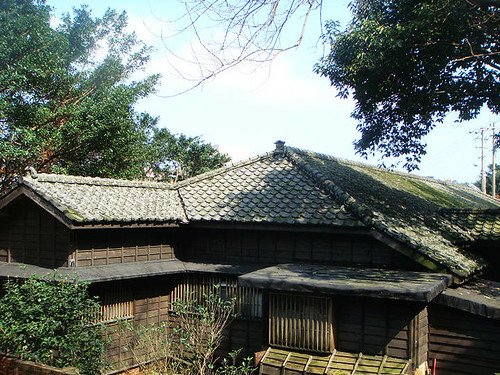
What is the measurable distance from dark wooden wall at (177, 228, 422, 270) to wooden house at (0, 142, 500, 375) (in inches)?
1.3

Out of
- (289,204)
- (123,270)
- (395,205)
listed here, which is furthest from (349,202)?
(123,270)

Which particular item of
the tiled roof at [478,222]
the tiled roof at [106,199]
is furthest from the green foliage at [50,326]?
the tiled roof at [478,222]

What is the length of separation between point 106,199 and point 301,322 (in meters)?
6.32

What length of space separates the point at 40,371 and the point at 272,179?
8.85 meters

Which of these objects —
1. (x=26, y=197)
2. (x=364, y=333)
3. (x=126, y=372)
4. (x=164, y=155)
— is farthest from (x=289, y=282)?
(x=164, y=155)

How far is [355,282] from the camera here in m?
10.5

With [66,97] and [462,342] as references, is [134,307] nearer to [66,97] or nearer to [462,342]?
[462,342]

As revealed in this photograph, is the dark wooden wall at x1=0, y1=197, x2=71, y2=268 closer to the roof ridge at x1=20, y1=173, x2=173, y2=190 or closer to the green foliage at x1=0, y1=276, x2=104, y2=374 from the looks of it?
the roof ridge at x1=20, y1=173, x2=173, y2=190

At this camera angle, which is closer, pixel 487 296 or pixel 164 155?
pixel 487 296

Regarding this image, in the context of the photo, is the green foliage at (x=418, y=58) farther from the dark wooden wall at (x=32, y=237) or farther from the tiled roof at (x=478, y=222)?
the dark wooden wall at (x=32, y=237)

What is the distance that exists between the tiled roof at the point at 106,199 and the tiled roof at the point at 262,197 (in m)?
0.75

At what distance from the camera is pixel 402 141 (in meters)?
16.2

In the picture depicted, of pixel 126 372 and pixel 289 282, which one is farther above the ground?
pixel 289 282

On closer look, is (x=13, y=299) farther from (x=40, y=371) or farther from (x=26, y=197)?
(x=26, y=197)
